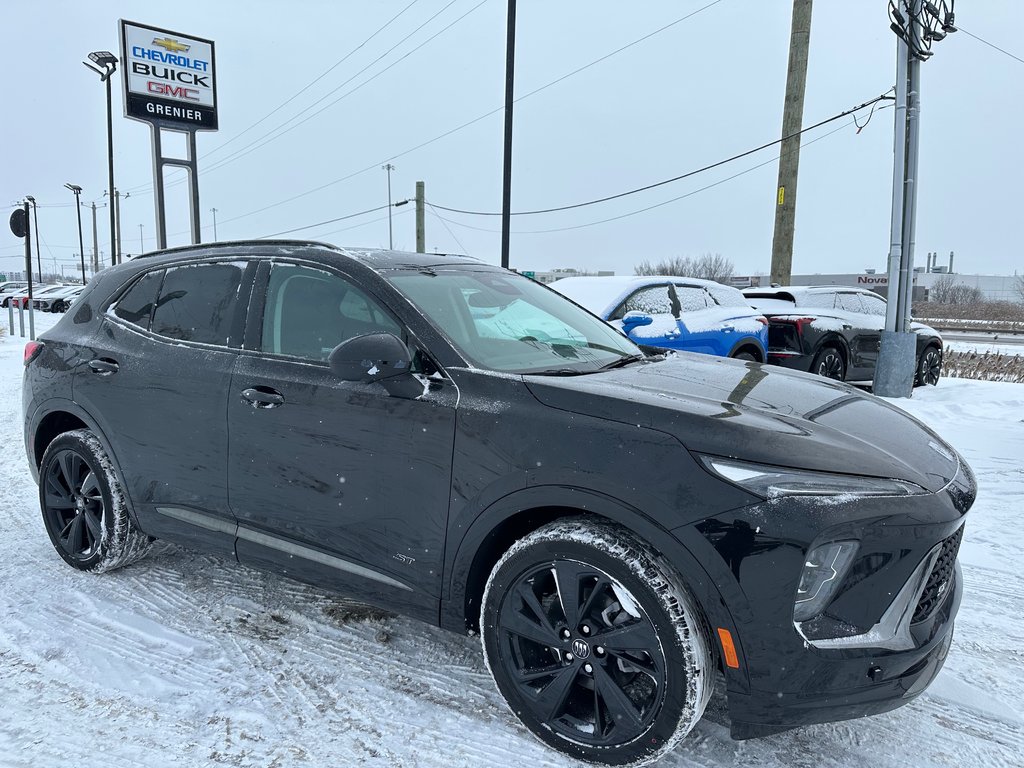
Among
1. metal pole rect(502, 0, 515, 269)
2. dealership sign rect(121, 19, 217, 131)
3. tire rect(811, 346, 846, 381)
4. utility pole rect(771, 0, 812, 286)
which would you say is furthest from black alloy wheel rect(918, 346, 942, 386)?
dealership sign rect(121, 19, 217, 131)

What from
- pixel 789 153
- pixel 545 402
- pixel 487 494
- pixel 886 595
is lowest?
pixel 886 595

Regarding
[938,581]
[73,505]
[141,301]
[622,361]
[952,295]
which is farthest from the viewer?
[952,295]

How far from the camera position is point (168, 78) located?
42.6 ft

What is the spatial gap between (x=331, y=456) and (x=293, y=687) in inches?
35.2

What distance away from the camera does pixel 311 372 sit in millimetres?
2922

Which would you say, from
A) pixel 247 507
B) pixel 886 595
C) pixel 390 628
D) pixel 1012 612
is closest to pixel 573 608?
pixel 886 595

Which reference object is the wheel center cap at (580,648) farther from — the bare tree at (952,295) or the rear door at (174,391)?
the bare tree at (952,295)

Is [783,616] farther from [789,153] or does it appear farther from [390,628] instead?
[789,153]

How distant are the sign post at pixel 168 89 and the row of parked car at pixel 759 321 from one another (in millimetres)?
8056

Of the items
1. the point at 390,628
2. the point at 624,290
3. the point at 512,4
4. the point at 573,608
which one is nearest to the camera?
the point at 573,608

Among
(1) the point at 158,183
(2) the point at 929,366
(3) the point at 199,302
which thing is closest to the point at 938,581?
(3) the point at 199,302

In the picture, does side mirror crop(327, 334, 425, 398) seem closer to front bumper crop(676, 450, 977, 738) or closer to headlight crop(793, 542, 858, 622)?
front bumper crop(676, 450, 977, 738)

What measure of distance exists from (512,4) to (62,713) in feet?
45.8

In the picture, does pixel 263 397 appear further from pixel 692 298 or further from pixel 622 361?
pixel 692 298
